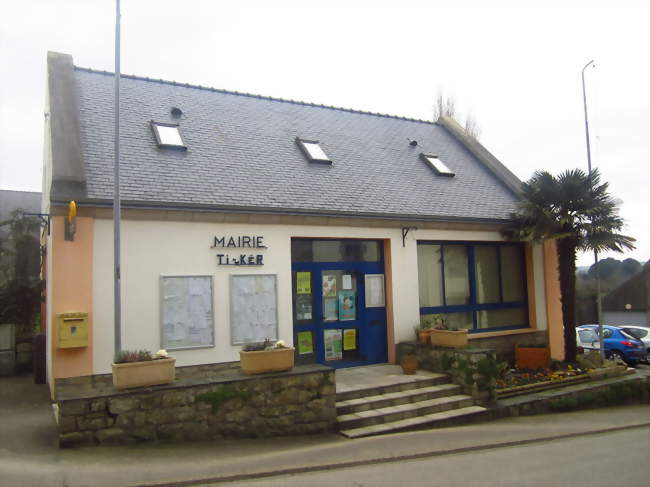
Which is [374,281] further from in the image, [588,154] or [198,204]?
[588,154]

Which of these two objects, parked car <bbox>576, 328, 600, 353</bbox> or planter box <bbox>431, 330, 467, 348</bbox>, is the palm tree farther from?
parked car <bbox>576, 328, 600, 353</bbox>

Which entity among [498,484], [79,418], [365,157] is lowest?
[498,484]

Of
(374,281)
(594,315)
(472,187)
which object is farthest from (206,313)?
(594,315)

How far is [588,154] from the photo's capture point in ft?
48.7

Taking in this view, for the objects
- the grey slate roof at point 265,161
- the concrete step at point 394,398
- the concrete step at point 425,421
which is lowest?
the concrete step at point 425,421

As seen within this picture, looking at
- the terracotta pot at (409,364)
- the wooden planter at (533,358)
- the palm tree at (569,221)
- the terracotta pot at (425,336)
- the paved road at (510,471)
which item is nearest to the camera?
the paved road at (510,471)

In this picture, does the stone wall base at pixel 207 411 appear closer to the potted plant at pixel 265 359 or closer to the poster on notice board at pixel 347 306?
the potted plant at pixel 265 359

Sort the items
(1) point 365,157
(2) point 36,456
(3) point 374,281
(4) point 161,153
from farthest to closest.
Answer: (1) point 365,157 < (3) point 374,281 < (4) point 161,153 < (2) point 36,456

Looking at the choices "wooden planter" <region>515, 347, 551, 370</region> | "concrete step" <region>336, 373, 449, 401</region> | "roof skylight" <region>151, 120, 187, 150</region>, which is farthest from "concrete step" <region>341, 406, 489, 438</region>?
"roof skylight" <region>151, 120, 187, 150</region>

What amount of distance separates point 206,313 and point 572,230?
8.63m

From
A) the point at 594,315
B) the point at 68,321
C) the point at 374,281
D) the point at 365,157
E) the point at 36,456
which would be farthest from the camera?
the point at 594,315

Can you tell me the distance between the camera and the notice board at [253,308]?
995cm

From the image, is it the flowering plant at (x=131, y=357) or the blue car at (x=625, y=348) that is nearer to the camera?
the flowering plant at (x=131, y=357)

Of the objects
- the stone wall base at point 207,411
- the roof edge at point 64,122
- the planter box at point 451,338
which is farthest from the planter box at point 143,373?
the planter box at point 451,338
